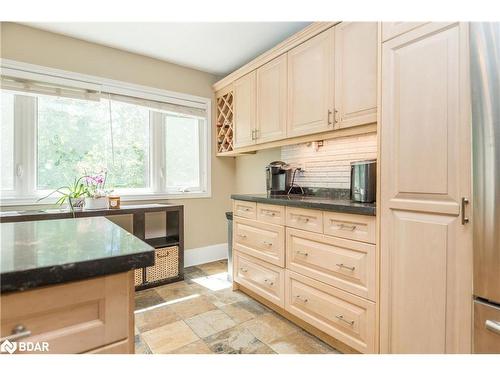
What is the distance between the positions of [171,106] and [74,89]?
100 centimetres

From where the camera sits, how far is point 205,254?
12.3 ft

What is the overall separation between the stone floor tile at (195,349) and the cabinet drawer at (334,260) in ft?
2.62

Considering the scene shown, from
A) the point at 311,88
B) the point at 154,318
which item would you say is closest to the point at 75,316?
the point at 154,318

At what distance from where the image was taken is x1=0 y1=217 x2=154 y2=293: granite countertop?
0.58 metres

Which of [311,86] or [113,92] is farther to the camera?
[113,92]

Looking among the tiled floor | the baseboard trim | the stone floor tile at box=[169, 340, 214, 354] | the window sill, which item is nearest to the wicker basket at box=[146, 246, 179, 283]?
the tiled floor

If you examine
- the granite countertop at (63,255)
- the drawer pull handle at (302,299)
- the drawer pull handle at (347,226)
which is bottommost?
the drawer pull handle at (302,299)

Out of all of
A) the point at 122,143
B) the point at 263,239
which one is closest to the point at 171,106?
the point at 122,143

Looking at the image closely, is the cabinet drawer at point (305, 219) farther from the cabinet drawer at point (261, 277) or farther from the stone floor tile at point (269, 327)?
the stone floor tile at point (269, 327)

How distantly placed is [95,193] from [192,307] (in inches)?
58.2

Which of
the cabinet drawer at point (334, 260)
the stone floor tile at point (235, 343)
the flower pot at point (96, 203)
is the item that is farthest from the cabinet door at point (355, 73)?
the flower pot at point (96, 203)

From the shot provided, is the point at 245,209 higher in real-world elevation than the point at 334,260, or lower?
higher

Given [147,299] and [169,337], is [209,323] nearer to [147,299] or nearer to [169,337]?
[169,337]

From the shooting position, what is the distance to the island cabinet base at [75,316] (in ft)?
1.95
